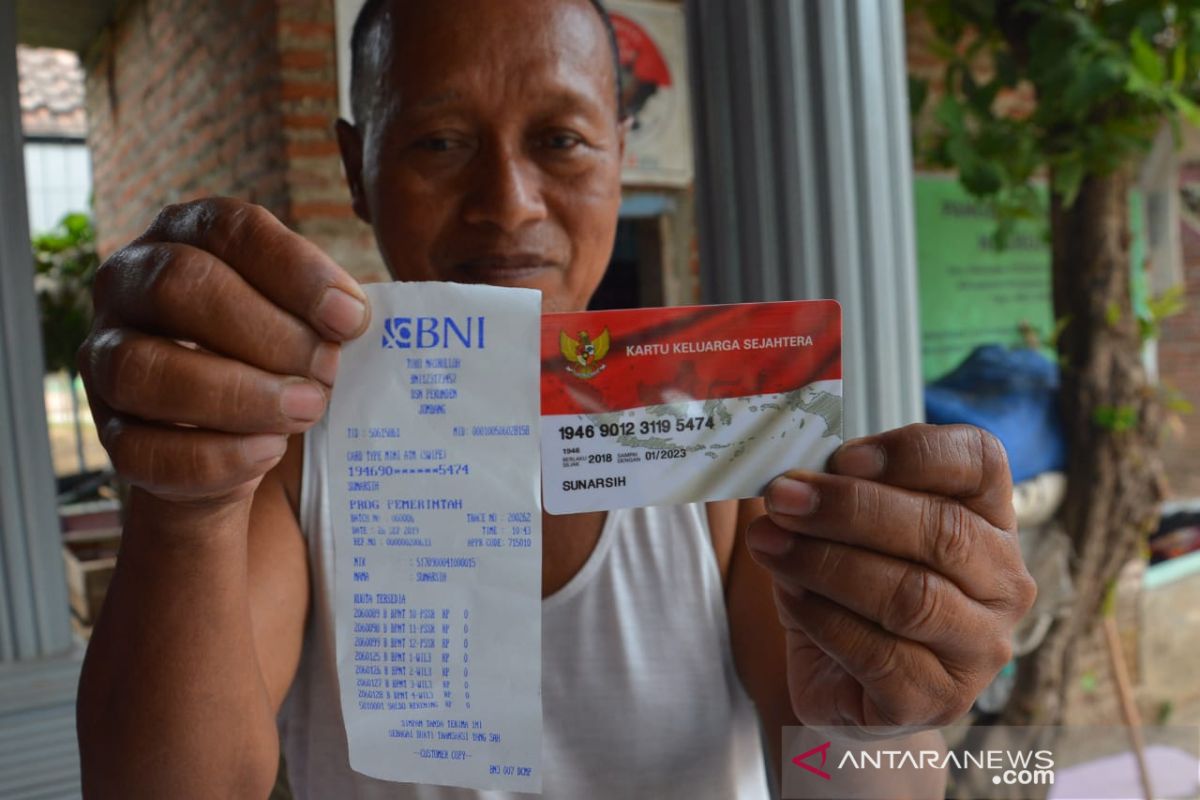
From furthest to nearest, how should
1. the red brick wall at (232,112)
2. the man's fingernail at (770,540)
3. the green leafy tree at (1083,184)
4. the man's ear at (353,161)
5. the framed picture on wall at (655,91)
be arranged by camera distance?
the framed picture on wall at (655,91) → the red brick wall at (232,112) → the green leafy tree at (1083,184) → the man's ear at (353,161) → the man's fingernail at (770,540)

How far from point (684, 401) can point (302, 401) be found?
243 millimetres

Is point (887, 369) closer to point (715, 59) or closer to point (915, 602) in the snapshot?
point (715, 59)

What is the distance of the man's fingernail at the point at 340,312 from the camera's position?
548mm

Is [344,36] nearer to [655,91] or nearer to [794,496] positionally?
[655,91]

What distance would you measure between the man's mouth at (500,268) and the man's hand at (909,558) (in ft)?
1.12

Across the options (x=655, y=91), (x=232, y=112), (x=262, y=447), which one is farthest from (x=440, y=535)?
(x=232, y=112)

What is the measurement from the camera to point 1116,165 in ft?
8.11

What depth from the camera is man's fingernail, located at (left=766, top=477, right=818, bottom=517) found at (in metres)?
0.62

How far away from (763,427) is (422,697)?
0.97 feet

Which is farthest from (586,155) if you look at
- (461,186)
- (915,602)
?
(915,602)

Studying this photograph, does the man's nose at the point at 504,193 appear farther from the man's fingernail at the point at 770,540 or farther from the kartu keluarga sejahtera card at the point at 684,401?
the man's fingernail at the point at 770,540

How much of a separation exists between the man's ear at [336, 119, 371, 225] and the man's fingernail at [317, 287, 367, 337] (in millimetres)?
421

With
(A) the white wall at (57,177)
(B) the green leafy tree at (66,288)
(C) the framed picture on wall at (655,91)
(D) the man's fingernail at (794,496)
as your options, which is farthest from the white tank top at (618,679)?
(A) the white wall at (57,177)

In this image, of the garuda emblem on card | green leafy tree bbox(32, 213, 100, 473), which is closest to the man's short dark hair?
the garuda emblem on card
